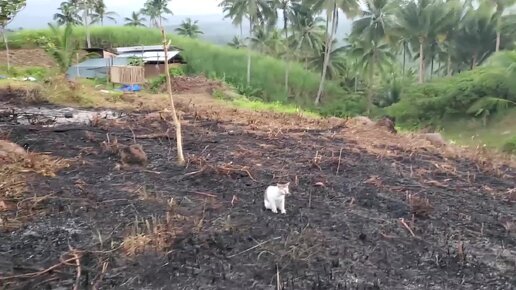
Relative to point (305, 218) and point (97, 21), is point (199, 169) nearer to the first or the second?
point (305, 218)

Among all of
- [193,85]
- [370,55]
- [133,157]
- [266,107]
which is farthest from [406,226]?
[370,55]

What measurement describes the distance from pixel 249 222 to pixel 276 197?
0.33 m

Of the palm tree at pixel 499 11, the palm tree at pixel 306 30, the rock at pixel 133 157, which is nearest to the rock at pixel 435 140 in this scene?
the rock at pixel 133 157

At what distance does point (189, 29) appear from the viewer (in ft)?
164

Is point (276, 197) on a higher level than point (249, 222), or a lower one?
higher

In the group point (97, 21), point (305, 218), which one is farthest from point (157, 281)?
point (97, 21)

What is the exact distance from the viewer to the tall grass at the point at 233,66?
2930 centimetres

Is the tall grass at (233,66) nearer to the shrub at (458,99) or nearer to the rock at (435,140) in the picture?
the shrub at (458,99)

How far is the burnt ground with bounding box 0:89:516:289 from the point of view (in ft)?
11.3

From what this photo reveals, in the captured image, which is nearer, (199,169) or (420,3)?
(199,169)

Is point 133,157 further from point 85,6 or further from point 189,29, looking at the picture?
point 189,29

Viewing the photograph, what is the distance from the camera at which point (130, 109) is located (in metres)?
10.9

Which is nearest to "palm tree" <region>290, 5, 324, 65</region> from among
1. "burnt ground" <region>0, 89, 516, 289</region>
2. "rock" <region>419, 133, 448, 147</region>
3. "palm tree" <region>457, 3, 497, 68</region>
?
"palm tree" <region>457, 3, 497, 68</region>

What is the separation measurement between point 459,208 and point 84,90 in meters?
9.16
